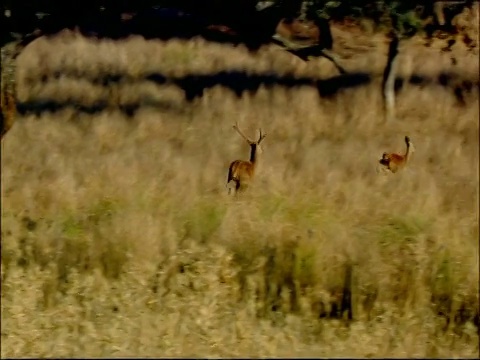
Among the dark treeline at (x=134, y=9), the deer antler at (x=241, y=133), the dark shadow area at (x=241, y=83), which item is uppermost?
the dark treeline at (x=134, y=9)

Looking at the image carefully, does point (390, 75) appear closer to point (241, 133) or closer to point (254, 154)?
point (241, 133)

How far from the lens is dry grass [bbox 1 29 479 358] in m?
5.52

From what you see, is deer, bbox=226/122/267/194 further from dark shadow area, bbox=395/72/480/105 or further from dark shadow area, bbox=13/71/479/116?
dark shadow area, bbox=395/72/480/105

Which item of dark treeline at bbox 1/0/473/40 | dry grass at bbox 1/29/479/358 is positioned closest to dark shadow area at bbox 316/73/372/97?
dark treeline at bbox 1/0/473/40

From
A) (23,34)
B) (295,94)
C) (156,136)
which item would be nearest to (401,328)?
(23,34)

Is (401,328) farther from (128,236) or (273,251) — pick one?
(128,236)

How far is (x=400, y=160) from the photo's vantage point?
8.68 meters

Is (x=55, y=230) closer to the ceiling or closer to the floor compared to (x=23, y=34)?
closer to the floor

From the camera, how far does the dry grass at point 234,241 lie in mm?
5523

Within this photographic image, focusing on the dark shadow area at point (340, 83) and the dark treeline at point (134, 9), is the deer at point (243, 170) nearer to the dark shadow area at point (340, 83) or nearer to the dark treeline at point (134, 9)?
the dark treeline at point (134, 9)

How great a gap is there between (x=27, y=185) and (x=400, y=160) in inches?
136

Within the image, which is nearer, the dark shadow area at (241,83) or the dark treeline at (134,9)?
the dark treeline at (134,9)

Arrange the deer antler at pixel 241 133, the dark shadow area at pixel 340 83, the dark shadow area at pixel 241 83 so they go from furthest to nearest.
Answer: the dark shadow area at pixel 340 83
the dark shadow area at pixel 241 83
the deer antler at pixel 241 133

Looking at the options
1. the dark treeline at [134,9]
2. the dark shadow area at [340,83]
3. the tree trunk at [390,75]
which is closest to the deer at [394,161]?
the dark treeline at [134,9]
